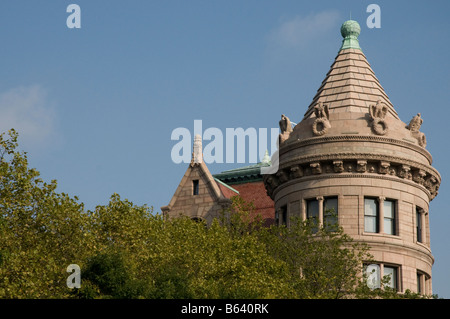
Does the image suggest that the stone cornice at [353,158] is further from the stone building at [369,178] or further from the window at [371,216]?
the window at [371,216]

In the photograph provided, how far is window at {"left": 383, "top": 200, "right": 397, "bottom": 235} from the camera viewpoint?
5122 cm

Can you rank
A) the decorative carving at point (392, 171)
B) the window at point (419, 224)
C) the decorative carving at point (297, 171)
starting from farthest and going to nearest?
the window at point (419, 224)
the decorative carving at point (297, 171)
the decorative carving at point (392, 171)

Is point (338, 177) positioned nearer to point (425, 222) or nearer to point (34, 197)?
point (425, 222)

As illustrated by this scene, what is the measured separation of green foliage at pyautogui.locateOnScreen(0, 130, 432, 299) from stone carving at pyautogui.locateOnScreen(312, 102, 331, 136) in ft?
18.4

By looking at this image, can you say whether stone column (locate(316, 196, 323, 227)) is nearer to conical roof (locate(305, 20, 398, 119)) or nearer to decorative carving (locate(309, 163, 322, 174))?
decorative carving (locate(309, 163, 322, 174))

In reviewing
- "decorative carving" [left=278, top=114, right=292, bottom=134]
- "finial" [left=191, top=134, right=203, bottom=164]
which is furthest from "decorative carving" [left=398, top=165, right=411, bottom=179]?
"finial" [left=191, top=134, right=203, bottom=164]

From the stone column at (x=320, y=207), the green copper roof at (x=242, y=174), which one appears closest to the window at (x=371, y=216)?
the stone column at (x=320, y=207)

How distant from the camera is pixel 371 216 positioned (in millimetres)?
51125

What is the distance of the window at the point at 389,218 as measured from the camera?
51.2m

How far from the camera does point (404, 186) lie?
5200 centimetres

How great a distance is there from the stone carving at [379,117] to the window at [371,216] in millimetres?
3609

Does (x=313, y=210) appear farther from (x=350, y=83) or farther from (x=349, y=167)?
(x=350, y=83)

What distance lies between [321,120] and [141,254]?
1400 cm
